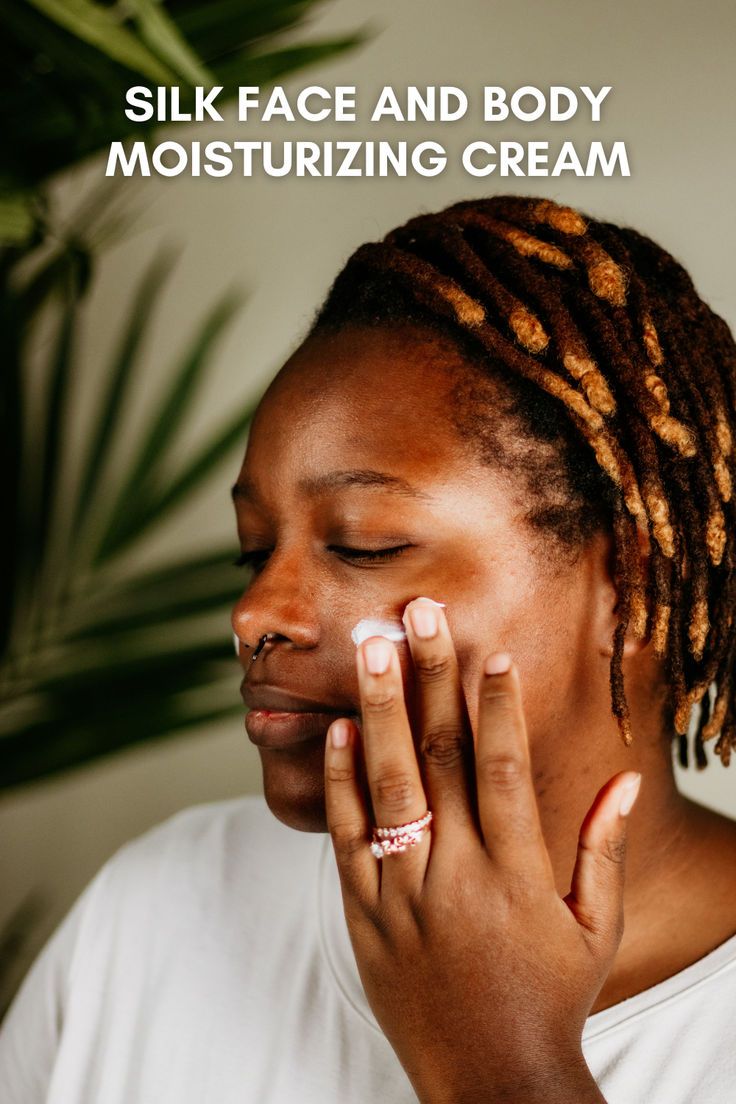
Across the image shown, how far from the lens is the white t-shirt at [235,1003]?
2.83 feet

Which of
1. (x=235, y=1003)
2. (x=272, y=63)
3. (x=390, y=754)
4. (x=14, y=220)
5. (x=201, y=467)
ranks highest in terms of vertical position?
(x=272, y=63)

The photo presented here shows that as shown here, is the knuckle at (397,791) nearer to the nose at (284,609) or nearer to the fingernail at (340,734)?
the fingernail at (340,734)

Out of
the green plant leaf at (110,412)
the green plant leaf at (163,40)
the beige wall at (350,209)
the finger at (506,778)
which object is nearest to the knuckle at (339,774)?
the finger at (506,778)

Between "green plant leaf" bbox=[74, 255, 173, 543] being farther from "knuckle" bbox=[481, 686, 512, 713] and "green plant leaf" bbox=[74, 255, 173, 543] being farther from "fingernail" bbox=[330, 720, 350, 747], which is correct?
"knuckle" bbox=[481, 686, 512, 713]

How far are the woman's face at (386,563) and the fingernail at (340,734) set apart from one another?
0.28 ft

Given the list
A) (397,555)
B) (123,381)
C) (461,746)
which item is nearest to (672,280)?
(397,555)

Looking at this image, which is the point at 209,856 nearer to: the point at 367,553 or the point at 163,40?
the point at 367,553

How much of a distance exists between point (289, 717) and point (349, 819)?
5.7 inches

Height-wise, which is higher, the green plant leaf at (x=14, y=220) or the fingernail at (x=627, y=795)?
the green plant leaf at (x=14, y=220)

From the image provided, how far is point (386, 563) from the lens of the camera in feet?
2.68

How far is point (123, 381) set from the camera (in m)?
1.36

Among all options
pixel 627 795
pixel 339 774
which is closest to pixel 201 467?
pixel 339 774

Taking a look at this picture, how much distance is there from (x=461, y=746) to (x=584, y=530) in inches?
9.4

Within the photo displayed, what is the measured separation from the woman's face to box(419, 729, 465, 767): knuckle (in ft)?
0.38
